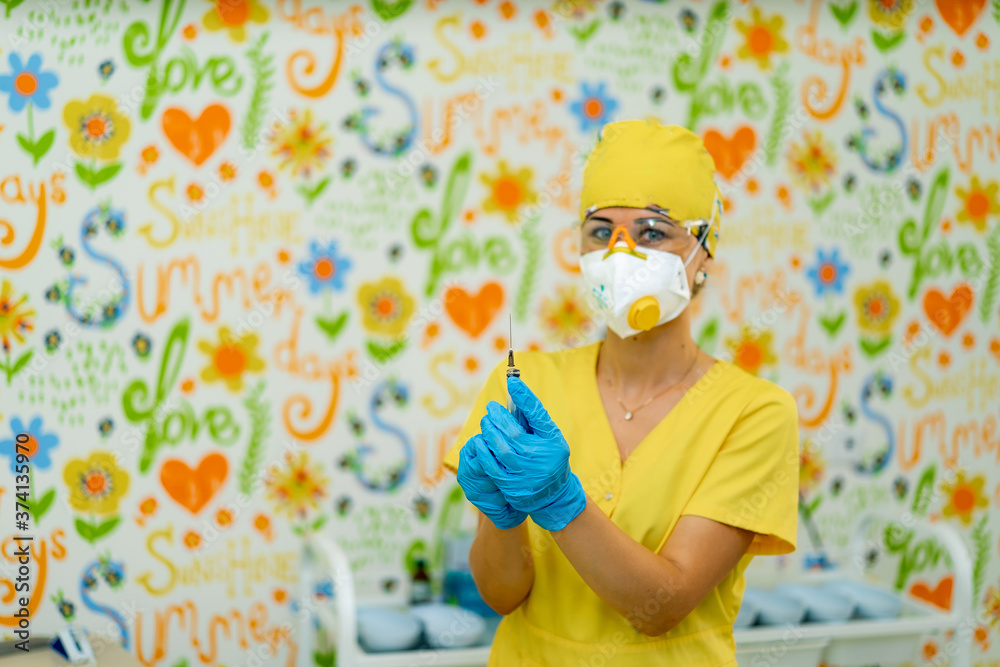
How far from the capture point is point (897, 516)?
2.57m

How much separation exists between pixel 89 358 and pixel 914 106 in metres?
2.25

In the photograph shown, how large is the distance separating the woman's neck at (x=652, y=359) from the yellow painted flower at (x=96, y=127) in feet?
4.44

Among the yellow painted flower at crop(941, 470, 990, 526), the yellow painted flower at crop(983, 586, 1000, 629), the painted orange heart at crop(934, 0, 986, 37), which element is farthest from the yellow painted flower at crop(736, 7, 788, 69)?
the yellow painted flower at crop(983, 586, 1000, 629)

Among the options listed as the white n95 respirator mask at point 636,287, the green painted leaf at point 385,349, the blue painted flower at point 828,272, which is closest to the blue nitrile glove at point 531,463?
the white n95 respirator mask at point 636,287

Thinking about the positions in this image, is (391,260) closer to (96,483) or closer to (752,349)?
(96,483)

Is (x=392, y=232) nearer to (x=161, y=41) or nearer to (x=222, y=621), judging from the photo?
(x=161, y=41)

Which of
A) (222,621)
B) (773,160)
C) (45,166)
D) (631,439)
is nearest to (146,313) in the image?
(45,166)

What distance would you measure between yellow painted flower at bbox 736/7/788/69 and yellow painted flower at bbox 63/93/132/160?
156 cm

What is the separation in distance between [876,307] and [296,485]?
5.34 ft

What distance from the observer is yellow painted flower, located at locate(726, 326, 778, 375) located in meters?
2.49

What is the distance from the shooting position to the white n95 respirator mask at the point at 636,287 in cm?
133

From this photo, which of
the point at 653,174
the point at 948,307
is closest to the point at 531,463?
the point at 653,174

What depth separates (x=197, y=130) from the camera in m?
2.18

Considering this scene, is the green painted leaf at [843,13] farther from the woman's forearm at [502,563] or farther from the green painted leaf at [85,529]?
the green painted leaf at [85,529]
